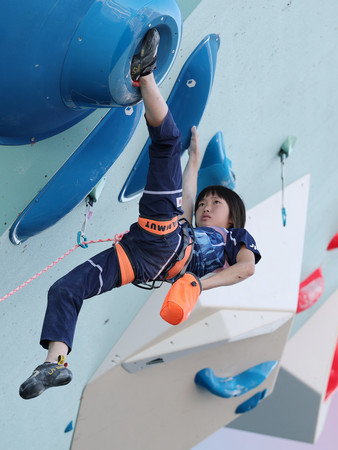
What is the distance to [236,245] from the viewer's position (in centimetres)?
152

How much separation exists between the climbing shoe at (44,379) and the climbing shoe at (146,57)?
581 mm

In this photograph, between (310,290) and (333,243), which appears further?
(333,243)

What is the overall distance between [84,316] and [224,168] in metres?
0.71

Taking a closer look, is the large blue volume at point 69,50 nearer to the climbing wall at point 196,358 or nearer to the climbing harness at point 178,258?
the climbing harness at point 178,258

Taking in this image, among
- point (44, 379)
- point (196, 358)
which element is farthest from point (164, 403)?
point (44, 379)

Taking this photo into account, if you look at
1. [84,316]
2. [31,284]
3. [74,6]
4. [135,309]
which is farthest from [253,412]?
[74,6]

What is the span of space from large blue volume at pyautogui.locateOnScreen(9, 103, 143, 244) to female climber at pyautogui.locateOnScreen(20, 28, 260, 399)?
0.20m

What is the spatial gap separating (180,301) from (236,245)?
1.17 ft

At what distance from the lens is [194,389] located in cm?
250

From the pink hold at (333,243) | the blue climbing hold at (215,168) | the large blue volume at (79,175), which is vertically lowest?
the pink hold at (333,243)

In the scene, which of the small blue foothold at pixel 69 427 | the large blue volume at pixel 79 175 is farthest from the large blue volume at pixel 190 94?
the small blue foothold at pixel 69 427

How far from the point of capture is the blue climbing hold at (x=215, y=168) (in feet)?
6.89

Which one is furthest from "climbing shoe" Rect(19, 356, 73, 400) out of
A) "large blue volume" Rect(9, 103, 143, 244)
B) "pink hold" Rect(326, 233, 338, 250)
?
"pink hold" Rect(326, 233, 338, 250)

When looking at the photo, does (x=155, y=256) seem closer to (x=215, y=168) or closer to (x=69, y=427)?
(x=215, y=168)
